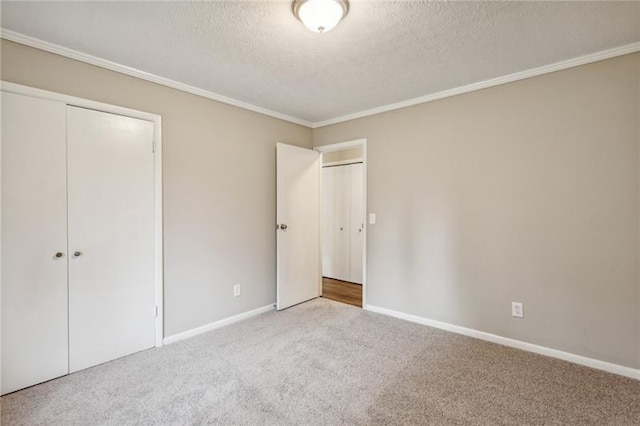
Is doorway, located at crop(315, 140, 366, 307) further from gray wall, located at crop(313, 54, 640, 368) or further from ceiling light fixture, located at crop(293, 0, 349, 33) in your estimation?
ceiling light fixture, located at crop(293, 0, 349, 33)

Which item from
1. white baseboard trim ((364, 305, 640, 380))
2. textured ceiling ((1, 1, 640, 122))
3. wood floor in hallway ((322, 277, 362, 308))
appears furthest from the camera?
wood floor in hallway ((322, 277, 362, 308))

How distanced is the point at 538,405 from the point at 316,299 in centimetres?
260

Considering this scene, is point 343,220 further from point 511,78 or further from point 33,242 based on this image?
point 33,242

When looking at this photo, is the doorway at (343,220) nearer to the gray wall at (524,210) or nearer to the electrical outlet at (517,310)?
the gray wall at (524,210)

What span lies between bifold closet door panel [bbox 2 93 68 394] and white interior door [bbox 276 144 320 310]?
1.97m

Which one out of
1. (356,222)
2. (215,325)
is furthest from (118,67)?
(356,222)

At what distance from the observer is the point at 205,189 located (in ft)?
9.78

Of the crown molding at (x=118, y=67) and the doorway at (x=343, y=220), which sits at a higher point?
the crown molding at (x=118, y=67)

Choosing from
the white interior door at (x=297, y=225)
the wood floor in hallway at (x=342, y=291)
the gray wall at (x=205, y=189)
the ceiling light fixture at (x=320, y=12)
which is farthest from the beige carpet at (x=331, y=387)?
the ceiling light fixture at (x=320, y=12)

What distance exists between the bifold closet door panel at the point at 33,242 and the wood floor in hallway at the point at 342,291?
286cm

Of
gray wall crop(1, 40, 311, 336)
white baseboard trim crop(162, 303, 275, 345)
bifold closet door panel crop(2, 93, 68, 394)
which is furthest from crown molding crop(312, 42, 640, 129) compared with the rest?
bifold closet door panel crop(2, 93, 68, 394)

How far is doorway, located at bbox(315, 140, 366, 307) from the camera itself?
4922mm

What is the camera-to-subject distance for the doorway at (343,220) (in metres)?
4.92

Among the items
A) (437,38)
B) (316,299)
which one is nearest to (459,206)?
(437,38)
